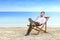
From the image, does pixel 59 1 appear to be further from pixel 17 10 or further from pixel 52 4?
pixel 17 10

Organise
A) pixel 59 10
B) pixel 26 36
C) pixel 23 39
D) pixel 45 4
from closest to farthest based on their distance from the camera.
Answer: pixel 23 39
pixel 26 36
pixel 59 10
pixel 45 4

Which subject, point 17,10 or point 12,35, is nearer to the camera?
point 12,35

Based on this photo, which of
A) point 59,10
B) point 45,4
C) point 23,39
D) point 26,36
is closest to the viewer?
point 23,39

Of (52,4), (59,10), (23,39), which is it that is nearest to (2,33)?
(23,39)

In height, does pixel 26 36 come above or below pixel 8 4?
below

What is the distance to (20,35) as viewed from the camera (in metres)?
6.42

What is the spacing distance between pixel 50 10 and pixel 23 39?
9695 mm

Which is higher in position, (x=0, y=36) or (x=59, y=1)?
(x=59, y=1)

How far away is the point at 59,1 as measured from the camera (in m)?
15.9

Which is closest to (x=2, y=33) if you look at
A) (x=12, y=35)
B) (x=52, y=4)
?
(x=12, y=35)

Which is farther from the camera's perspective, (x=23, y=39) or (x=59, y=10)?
(x=59, y=10)

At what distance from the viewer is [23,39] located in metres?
5.90

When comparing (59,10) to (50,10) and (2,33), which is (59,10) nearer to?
(50,10)

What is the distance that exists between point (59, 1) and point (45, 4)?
909 millimetres
